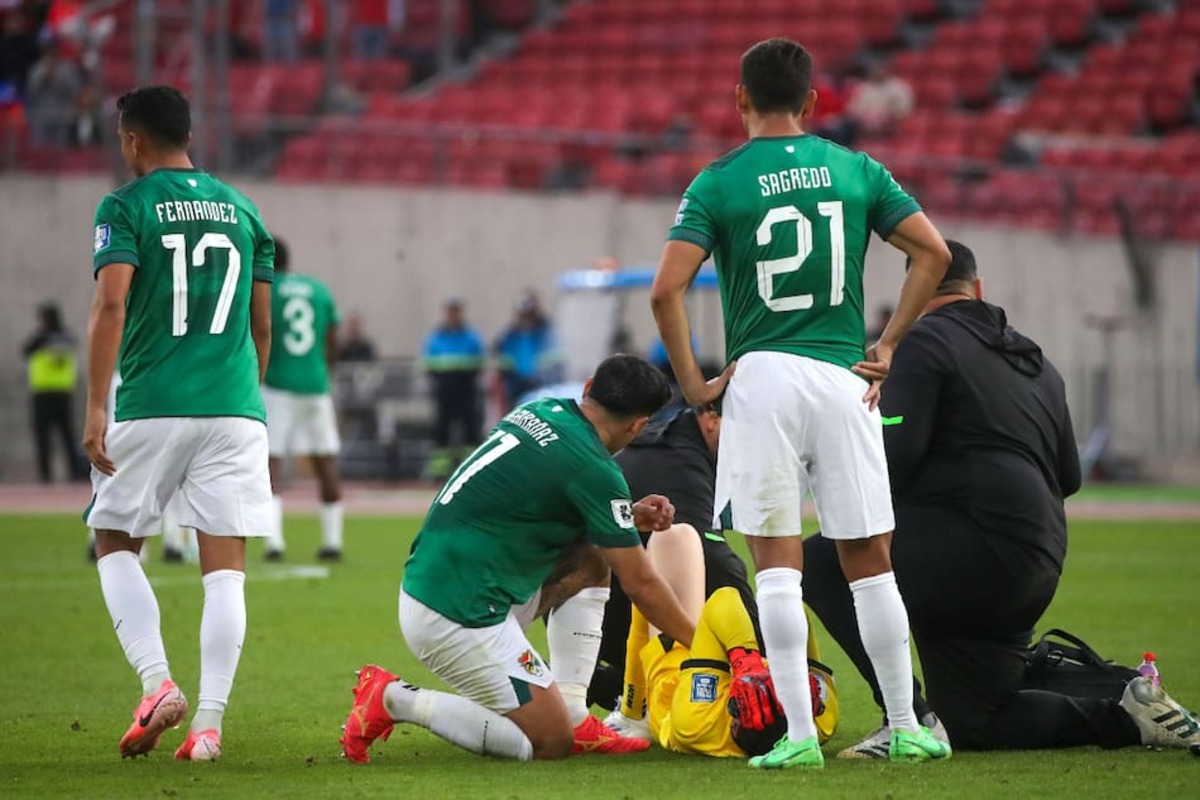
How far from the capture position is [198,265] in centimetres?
718

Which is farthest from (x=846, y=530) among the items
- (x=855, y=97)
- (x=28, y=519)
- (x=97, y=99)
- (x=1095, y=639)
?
(x=855, y=97)

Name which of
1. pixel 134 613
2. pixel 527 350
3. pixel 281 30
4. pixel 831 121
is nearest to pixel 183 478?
pixel 134 613

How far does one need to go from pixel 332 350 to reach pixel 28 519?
546 centimetres

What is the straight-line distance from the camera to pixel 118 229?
7043mm

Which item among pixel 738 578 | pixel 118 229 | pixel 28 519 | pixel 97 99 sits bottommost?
pixel 28 519

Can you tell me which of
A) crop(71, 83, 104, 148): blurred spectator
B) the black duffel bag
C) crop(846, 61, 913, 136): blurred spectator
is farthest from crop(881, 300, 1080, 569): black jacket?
crop(846, 61, 913, 136): blurred spectator

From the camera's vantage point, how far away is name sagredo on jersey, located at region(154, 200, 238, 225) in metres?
7.13

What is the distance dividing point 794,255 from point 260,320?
2151 mm

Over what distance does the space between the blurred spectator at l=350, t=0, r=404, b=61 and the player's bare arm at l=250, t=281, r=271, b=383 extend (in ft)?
88.8

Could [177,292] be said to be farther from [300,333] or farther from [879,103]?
[879,103]

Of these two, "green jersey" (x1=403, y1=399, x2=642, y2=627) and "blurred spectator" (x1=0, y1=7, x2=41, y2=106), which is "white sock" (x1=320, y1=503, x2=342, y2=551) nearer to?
"green jersey" (x1=403, y1=399, x2=642, y2=627)

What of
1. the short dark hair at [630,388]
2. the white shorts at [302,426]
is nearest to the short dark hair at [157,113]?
the short dark hair at [630,388]

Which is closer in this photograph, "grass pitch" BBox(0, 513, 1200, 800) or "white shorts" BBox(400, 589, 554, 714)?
"grass pitch" BBox(0, 513, 1200, 800)

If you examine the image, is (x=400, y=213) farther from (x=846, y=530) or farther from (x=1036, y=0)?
(x=846, y=530)
